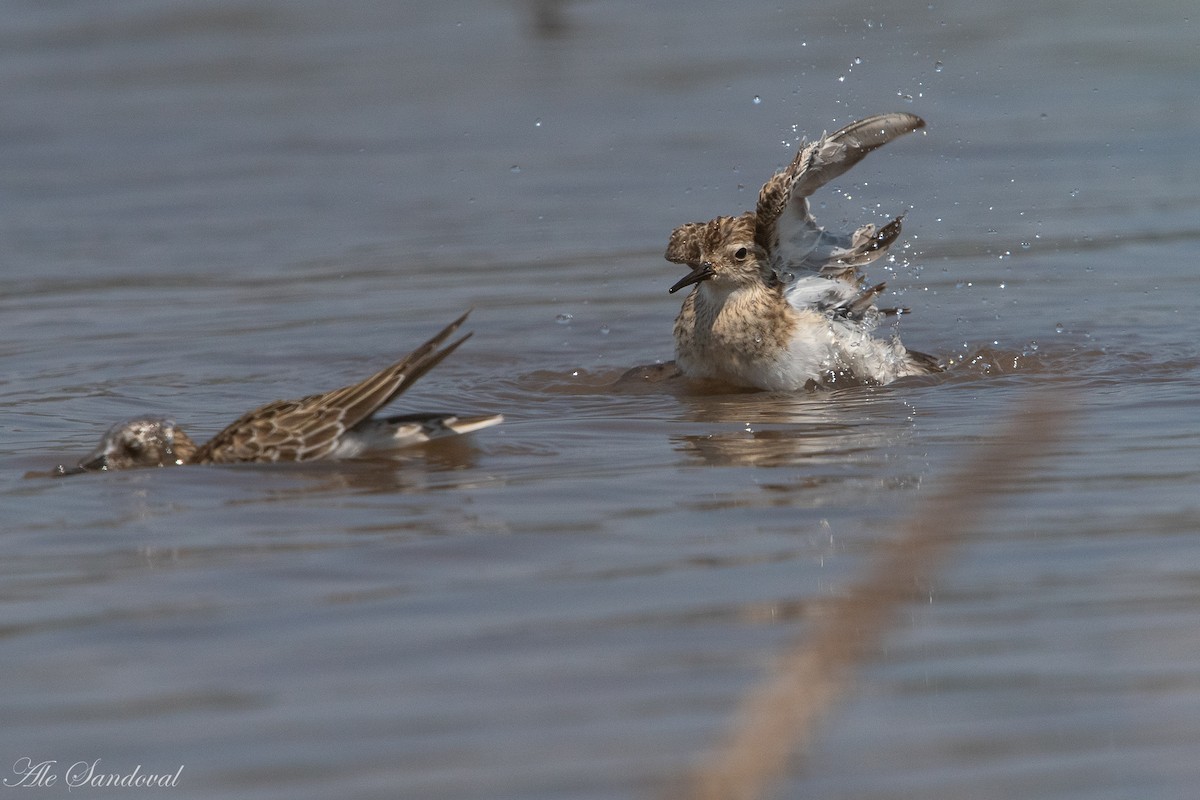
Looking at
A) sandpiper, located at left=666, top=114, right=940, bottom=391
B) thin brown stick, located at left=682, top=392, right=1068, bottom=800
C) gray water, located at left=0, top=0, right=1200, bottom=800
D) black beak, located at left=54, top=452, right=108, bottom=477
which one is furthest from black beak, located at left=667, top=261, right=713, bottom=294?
thin brown stick, located at left=682, top=392, right=1068, bottom=800

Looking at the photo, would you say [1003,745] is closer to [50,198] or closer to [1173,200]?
[1173,200]

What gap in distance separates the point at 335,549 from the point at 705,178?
978 centimetres

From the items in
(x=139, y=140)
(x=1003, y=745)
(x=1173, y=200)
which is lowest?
(x=1003, y=745)

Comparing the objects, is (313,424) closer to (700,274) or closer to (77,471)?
(77,471)

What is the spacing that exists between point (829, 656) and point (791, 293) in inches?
347

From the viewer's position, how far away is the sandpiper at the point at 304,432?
7.35 m

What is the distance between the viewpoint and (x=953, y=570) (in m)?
5.50

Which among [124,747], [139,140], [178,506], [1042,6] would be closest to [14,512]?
[178,506]

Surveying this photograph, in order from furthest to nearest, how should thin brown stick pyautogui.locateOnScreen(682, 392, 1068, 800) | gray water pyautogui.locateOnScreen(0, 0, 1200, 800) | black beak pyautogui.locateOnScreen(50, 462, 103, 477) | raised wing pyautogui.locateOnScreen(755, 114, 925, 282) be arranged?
1. raised wing pyautogui.locateOnScreen(755, 114, 925, 282)
2. black beak pyautogui.locateOnScreen(50, 462, 103, 477)
3. gray water pyautogui.locateOnScreen(0, 0, 1200, 800)
4. thin brown stick pyautogui.locateOnScreen(682, 392, 1068, 800)

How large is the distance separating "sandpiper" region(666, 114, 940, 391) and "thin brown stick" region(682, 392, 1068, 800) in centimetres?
807

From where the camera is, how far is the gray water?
4.19 m
